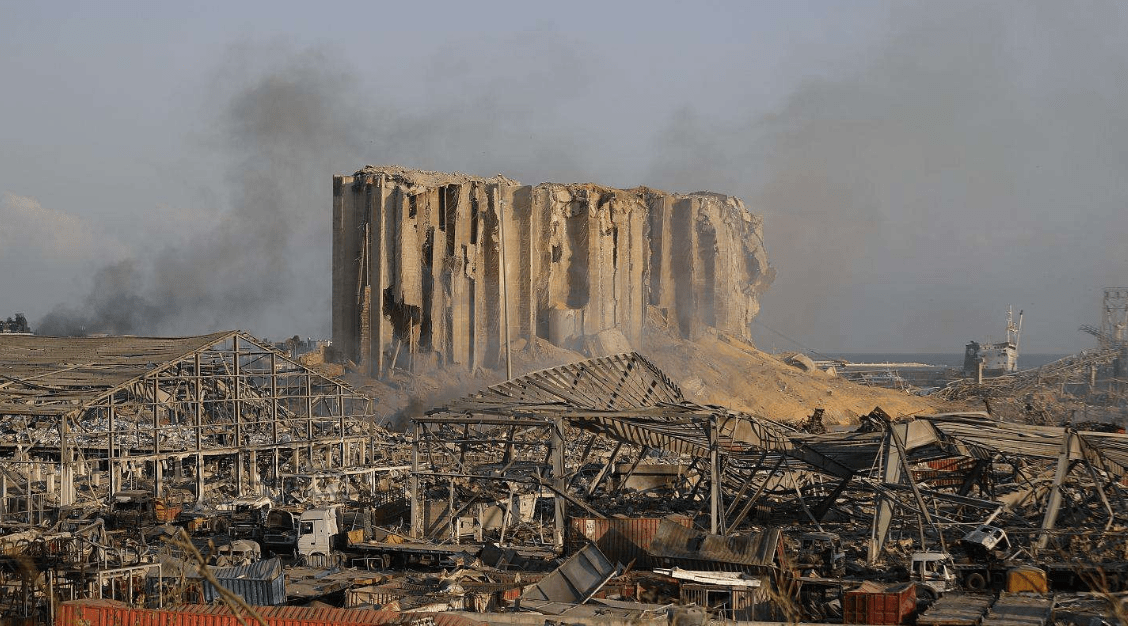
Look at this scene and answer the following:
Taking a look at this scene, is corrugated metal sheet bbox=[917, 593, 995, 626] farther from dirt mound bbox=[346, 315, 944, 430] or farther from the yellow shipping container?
dirt mound bbox=[346, 315, 944, 430]

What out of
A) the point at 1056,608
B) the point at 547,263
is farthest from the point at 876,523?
the point at 547,263

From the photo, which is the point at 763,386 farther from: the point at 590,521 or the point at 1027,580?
the point at 1027,580

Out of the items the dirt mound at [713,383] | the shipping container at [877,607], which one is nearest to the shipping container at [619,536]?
the shipping container at [877,607]

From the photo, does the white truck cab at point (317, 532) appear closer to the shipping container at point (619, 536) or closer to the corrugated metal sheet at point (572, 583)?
the shipping container at point (619, 536)

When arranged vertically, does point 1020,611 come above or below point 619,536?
below

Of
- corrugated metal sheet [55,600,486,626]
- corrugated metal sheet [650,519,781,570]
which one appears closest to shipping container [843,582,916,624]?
corrugated metal sheet [650,519,781,570]

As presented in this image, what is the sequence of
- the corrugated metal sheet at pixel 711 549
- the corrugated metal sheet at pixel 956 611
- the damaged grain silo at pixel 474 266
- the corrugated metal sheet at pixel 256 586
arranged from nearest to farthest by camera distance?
the corrugated metal sheet at pixel 956 611 < the corrugated metal sheet at pixel 256 586 < the corrugated metal sheet at pixel 711 549 < the damaged grain silo at pixel 474 266


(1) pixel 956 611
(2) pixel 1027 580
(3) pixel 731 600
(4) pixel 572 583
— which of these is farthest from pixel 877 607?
(4) pixel 572 583
